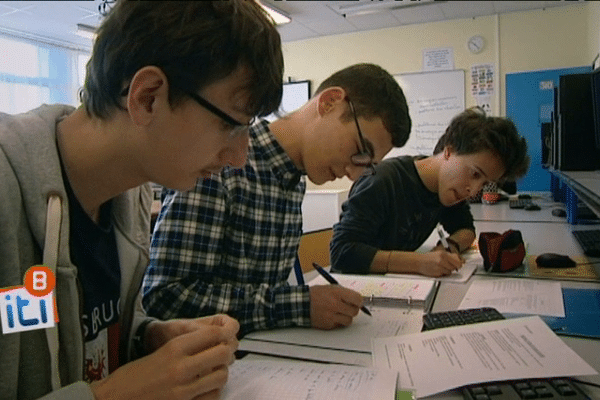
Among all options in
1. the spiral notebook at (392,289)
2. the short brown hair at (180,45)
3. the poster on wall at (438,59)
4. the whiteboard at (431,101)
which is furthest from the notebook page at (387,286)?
the poster on wall at (438,59)

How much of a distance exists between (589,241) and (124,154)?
1.62 meters

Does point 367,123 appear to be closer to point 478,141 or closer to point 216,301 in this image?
point 216,301

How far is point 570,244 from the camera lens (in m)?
1.77

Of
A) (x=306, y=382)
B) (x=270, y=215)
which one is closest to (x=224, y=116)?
(x=306, y=382)

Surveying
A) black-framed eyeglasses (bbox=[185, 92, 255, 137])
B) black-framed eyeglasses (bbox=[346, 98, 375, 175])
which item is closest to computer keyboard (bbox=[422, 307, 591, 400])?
black-framed eyeglasses (bbox=[185, 92, 255, 137])

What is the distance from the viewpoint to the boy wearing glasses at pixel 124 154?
55 cm

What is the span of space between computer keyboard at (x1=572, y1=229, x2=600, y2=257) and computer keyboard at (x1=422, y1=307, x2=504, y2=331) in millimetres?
784

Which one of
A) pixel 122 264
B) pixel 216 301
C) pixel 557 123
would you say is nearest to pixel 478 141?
pixel 557 123

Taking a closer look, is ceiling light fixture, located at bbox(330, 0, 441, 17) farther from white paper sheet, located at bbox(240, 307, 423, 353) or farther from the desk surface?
the desk surface

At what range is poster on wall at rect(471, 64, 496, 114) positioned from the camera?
4.68 m

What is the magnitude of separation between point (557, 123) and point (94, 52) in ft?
7.22

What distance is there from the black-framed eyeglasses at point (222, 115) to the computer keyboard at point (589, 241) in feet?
4.47

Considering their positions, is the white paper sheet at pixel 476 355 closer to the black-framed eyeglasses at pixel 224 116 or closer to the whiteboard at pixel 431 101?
the black-framed eyeglasses at pixel 224 116

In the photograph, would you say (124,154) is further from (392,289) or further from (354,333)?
(392,289)
